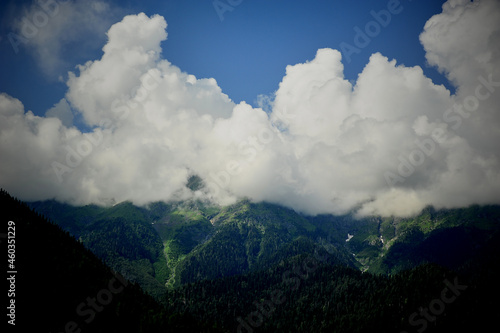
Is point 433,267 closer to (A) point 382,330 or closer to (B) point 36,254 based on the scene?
(A) point 382,330

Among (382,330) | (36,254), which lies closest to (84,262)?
(36,254)

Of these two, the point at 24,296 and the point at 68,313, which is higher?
the point at 24,296

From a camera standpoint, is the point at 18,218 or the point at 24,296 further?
the point at 18,218

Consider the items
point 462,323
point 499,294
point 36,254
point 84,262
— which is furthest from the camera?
point 499,294

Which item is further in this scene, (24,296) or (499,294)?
(499,294)

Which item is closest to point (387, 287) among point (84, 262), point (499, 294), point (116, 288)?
point (499, 294)

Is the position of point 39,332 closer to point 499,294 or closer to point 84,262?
point 84,262

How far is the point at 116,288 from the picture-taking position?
409ft

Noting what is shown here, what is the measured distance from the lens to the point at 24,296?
327 feet

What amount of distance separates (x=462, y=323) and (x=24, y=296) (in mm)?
210693

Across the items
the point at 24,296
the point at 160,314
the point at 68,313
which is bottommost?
the point at 160,314

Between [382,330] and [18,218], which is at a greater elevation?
[18,218]

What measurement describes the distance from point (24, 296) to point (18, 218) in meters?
42.0

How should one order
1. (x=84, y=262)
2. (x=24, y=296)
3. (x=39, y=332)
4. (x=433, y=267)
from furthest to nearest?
(x=433, y=267), (x=84, y=262), (x=24, y=296), (x=39, y=332)
